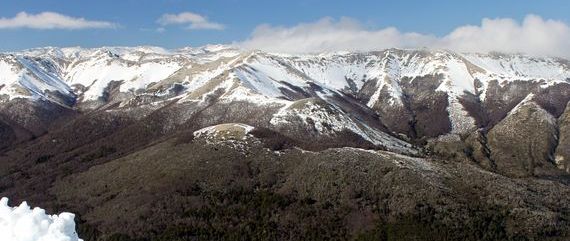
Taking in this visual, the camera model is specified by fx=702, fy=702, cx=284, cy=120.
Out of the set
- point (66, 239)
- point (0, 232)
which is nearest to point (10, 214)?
point (0, 232)

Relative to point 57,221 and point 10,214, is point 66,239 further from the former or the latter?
point 10,214

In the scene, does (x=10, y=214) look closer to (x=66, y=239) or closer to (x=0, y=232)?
(x=0, y=232)

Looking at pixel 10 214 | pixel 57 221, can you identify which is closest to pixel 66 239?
pixel 57 221

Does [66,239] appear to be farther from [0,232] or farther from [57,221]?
[0,232]
